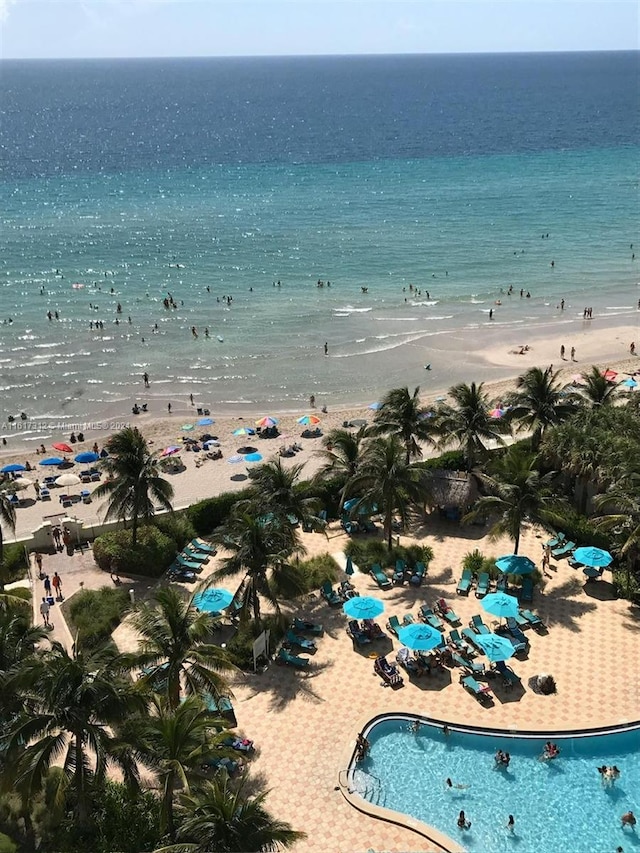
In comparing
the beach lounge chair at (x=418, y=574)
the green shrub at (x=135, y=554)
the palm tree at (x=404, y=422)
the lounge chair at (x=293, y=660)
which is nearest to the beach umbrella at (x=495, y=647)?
the beach lounge chair at (x=418, y=574)

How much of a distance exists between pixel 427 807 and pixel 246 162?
140 m

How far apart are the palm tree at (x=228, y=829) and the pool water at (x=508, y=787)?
5882 mm

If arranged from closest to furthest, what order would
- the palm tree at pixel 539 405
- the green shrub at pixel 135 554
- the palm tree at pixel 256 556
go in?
the palm tree at pixel 256 556 → the green shrub at pixel 135 554 → the palm tree at pixel 539 405

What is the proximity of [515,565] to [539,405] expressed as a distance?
30.5 feet

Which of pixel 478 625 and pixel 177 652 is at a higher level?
pixel 177 652

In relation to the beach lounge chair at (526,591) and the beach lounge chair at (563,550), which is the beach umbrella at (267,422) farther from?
the beach lounge chair at (526,591)

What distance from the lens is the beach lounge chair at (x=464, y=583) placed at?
28.5 metres

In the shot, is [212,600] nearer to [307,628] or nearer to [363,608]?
[307,628]

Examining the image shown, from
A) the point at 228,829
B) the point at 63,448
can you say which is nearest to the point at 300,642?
the point at 228,829

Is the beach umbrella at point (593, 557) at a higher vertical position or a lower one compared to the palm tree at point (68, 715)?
lower

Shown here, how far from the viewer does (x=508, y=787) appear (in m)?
20.4

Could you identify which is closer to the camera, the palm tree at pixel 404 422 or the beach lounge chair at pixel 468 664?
the beach lounge chair at pixel 468 664

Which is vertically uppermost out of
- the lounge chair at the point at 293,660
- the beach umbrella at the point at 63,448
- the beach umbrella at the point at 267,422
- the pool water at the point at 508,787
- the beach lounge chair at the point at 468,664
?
the beach umbrella at the point at 267,422

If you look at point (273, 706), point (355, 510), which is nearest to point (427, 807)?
point (273, 706)
